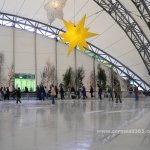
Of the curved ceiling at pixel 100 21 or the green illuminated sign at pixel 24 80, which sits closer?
the curved ceiling at pixel 100 21

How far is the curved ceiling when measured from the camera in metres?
37.9

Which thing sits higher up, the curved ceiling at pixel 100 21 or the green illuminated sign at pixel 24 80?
the curved ceiling at pixel 100 21

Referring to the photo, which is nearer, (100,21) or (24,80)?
(100,21)

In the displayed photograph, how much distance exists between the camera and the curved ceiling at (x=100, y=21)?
37.9m

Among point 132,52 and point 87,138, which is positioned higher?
point 132,52

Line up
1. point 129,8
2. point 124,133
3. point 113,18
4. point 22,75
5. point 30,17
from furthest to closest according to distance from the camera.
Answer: point 22,75, point 30,17, point 113,18, point 129,8, point 124,133

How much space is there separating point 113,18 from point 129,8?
3891 mm

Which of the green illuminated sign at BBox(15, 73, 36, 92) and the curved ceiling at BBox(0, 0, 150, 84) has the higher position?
the curved ceiling at BBox(0, 0, 150, 84)

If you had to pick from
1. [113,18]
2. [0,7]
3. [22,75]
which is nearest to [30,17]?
[0,7]

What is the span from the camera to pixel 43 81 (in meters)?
49.5

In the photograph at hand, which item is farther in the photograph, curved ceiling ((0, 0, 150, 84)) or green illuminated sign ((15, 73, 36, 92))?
green illuminated sign ((15, 73, 36, 92))

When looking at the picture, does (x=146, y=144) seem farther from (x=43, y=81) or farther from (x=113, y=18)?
(x=43, y=81)

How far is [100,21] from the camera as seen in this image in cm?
4094

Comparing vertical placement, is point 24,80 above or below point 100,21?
below
